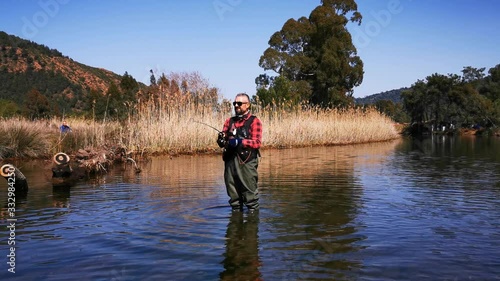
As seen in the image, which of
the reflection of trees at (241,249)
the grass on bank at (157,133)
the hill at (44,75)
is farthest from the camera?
the hill at (44,75)

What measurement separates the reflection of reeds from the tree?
15.0m

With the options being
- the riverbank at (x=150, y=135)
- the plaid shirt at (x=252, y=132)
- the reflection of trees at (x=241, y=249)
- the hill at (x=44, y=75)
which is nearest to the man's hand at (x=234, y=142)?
the plaid shirt at (x=252, y=132)

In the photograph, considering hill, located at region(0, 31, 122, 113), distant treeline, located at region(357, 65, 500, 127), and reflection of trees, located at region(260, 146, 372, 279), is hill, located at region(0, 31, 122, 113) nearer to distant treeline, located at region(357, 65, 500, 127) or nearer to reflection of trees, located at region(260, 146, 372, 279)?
distant treeline, located at region(357, 65, 500, 127)

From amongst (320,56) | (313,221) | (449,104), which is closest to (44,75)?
(320,56)

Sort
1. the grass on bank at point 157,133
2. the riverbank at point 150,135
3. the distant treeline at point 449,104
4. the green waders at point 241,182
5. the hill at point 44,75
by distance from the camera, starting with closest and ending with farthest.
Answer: the green waders at point 241,182 < the riverbank at point 150,135 < the grass on bank at point 157,133 < the distant treeline at point 449,104 < the hill at point 44,75

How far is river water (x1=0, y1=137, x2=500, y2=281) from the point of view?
15.5 ft

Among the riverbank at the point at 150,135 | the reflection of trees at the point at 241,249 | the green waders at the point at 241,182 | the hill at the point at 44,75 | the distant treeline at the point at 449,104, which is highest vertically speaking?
the hill at the point at 44,75

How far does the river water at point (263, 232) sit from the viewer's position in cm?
473

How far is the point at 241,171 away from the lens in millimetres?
7363

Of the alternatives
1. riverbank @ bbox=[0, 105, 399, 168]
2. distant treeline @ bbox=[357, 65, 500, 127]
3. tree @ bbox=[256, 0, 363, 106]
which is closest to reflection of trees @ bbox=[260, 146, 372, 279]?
riverbank @ bbox=[0, 105, 399, 168]

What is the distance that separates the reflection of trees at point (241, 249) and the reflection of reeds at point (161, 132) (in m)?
9.68

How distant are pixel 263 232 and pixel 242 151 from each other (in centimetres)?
145

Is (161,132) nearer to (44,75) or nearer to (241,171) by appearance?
(241,171)

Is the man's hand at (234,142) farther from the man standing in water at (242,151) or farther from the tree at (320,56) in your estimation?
the tree at (320,56)
